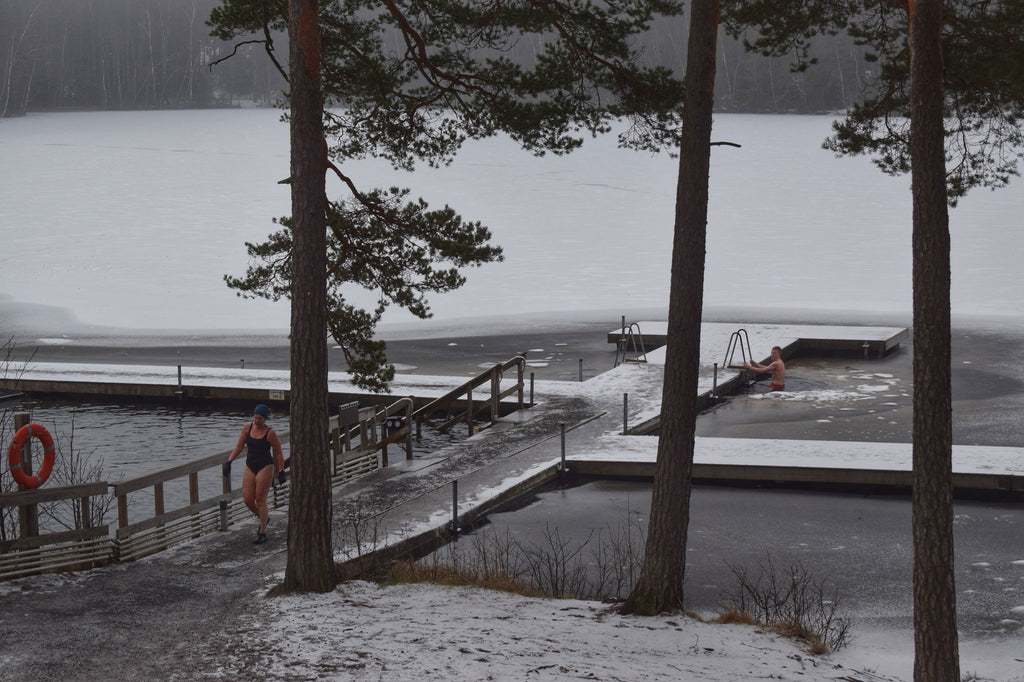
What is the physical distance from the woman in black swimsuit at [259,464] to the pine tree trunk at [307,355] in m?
2.44

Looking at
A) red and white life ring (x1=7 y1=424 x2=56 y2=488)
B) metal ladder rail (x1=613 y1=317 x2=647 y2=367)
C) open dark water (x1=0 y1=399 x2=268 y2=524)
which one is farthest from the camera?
metal ladder rail (x1=613 y1=317 x2=647 y2=367)

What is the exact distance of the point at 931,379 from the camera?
8.63m

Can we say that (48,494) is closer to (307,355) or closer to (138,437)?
(307,355)

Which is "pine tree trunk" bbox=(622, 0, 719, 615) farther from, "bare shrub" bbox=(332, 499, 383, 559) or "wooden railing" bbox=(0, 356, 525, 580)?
"wooden railing" bbox=(0, 356, 525, 580)

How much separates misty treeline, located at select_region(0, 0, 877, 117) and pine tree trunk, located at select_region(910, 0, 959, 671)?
437 feet

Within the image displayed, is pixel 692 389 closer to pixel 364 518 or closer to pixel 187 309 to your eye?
pixel 364 518

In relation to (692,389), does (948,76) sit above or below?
above

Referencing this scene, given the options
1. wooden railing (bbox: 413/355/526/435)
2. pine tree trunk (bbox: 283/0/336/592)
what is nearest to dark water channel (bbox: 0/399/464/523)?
wooden railing (bbox: 413/355/526/435)

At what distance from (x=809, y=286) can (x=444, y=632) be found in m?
37.9

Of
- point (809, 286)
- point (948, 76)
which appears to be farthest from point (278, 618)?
point (809, 286)

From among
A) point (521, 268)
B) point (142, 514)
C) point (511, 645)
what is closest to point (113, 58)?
point (521, 268)

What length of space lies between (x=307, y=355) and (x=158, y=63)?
508 ft

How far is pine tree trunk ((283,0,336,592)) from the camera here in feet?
35.2

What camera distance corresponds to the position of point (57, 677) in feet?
A: 27.7
